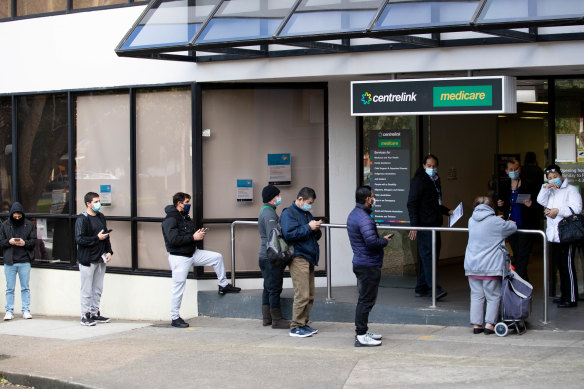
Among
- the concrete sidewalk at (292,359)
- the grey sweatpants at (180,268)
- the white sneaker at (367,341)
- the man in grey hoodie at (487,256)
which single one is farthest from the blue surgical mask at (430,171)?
the grey sweatpants at (180,268)

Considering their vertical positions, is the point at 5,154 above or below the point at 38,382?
above

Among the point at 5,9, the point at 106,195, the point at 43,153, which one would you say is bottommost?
the point at 106,195

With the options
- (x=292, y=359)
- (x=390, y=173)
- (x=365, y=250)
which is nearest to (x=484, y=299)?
(x=365, y=250)

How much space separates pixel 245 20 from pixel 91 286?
4209 mm

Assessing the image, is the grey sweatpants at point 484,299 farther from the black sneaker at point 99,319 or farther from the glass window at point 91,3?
the glass window at point 91,3

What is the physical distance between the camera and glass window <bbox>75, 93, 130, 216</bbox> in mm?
12453

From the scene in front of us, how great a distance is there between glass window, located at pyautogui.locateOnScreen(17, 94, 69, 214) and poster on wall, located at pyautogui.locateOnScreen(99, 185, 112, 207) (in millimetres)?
767

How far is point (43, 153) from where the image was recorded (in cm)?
1343

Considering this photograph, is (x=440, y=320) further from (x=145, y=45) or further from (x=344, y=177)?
(x=145, y=45)

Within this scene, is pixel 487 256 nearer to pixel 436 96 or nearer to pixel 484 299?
pixel 484 299

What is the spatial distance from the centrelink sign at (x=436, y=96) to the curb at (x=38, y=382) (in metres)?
4.55

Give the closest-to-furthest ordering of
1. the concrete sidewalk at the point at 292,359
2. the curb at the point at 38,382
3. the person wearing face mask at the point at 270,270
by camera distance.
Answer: the concrete sidewalk at the point at 292,359
the curb at the point at 38,382
the person wearing face mask at the point at 270,270

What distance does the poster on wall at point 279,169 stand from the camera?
467 inches

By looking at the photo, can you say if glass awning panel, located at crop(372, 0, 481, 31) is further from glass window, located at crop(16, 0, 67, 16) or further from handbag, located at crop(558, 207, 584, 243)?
glass window, located at crop(16, 0, 67, 16)
